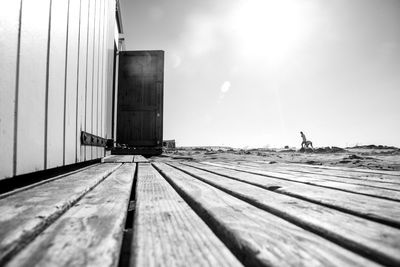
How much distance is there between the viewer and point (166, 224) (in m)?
0.62

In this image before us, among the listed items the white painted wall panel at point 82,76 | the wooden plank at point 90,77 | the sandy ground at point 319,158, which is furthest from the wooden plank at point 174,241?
the sandy ground at point 319,158

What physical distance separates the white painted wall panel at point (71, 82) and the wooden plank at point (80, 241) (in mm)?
1352

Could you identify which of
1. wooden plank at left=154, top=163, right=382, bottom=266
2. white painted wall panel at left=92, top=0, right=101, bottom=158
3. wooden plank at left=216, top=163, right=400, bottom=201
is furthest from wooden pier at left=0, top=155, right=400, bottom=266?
white painted wall panel at left=92, top=0, right=101, bottom=158

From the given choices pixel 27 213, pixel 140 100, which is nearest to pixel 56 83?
pixel 27 213

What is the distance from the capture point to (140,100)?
21.0 ft

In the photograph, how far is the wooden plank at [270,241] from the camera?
42 cm

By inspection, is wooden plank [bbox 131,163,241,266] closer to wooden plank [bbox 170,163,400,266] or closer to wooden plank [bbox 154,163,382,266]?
wooden plank [bbox 154,163,382,266]

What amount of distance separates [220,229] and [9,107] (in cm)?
111

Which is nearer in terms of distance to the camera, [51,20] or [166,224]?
[166,224]

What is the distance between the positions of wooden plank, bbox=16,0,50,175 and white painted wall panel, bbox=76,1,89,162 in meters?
0.76

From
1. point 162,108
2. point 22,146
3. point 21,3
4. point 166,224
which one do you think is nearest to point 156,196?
point 166,224

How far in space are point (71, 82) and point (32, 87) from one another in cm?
71

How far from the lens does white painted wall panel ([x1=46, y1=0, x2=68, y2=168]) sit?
1.59 metres

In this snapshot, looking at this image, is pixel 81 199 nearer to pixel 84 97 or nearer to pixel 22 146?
pixel 22 146
